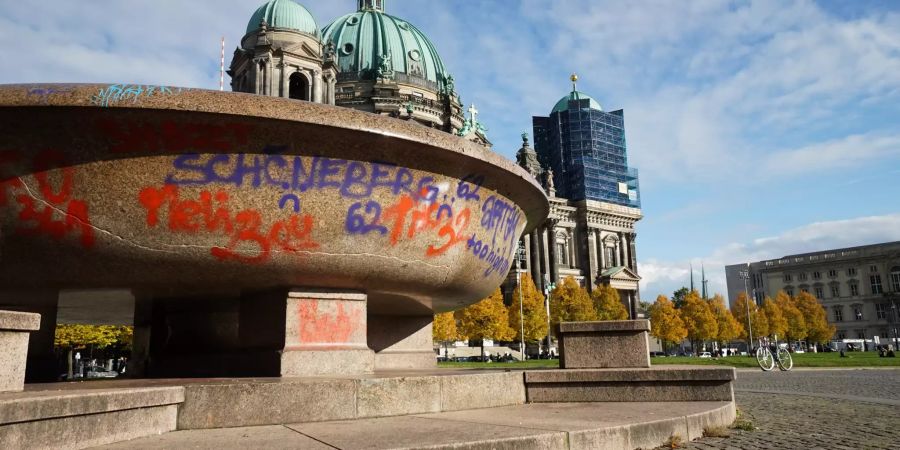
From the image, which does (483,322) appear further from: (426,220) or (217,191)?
(217,191)

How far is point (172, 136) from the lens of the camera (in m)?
5.25

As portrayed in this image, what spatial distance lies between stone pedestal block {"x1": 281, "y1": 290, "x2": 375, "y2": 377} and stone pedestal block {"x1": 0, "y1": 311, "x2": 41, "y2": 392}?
2295 millimetres

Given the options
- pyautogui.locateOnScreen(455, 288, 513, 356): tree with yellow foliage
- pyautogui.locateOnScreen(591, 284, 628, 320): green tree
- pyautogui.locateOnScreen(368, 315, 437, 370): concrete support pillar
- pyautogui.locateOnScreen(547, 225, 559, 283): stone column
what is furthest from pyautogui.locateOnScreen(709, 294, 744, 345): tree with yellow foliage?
pyautogui.locateOnScreen(368, 315, 437, 370): concrete support pillar

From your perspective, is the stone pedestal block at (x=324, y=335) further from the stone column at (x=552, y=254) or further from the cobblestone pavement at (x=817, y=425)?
the stone column at (x=552, y=254)

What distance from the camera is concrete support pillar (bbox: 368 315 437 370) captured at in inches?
386

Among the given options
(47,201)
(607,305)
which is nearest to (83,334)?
(47,201)

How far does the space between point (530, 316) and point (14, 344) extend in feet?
196

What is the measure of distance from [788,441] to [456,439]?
11.4ft

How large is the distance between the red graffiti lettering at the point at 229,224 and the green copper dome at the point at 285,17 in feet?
167

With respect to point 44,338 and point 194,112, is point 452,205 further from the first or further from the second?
point 44,338

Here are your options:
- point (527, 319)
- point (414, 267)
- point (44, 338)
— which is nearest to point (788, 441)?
point (414, 267)

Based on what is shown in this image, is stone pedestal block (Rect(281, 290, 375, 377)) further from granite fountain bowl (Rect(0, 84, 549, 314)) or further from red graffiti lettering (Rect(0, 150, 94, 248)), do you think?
red graffiti lettering (Rect(0, 150, 94, 248))

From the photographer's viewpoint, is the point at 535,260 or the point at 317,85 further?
the point at 535,260

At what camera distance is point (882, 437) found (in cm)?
598
